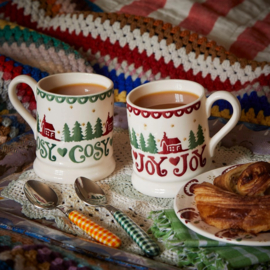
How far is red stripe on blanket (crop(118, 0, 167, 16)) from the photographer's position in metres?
1.24

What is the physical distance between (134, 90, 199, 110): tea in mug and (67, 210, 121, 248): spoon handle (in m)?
0.22

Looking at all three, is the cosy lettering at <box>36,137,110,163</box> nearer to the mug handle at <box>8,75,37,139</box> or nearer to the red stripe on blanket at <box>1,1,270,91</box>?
the mug handle at <box>8,75,37,139</box>

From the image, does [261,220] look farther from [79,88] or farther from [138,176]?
[79,88]

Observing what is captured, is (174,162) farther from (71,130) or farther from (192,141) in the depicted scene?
(71,130)

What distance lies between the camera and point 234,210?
21.0 inches

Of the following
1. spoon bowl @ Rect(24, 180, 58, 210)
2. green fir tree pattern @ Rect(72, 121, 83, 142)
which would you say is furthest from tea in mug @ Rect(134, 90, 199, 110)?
spoon bowl @ Rect(24, 180, 58, 210)

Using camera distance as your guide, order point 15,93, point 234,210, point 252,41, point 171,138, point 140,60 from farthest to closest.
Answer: point 252,41 → point 140,60 → point 15,93 → point 171,138 → point 234,210

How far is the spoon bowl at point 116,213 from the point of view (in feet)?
1.77

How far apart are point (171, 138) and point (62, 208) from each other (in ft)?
0.67

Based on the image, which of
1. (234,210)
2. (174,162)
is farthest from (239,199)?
(174,162)

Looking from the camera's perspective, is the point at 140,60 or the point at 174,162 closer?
the point at 174,162

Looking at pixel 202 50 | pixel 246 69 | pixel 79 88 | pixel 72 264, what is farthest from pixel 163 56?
pixel 72 264

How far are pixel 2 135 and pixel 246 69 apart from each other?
0.56m

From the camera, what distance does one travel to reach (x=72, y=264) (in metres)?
0.50
